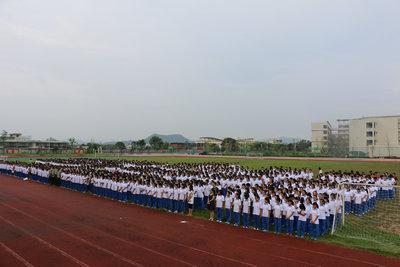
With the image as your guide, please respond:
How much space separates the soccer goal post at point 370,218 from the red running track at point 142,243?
148cm

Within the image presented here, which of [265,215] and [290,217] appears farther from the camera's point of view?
[265,215]

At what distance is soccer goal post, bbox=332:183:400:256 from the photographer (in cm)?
1179

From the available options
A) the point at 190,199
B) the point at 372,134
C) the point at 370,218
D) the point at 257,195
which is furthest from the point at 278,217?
the point at 372,134

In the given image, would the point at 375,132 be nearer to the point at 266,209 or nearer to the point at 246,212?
the point at 246,212

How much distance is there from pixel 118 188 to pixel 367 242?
12145mm

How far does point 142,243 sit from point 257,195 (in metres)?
4.38

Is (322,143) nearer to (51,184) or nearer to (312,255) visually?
(51,184)

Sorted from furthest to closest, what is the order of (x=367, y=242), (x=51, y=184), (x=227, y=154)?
1. (x=227, y=154)
2. (x=51, y=184)
3. (x=367, y=242)

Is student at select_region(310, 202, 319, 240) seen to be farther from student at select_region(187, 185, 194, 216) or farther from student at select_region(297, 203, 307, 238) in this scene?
student at select_region(187, 185, 194, 216)

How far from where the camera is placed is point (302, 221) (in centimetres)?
1206

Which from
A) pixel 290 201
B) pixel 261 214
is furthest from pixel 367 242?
pixel 261 214

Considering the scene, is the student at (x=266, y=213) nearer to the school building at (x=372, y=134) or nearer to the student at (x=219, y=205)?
the student at (x=219, y=205)

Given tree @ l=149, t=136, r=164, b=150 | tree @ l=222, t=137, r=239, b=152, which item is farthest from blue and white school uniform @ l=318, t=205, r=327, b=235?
tree @ l=149, t=136, r=164, b=150

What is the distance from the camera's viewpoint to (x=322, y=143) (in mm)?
94062
